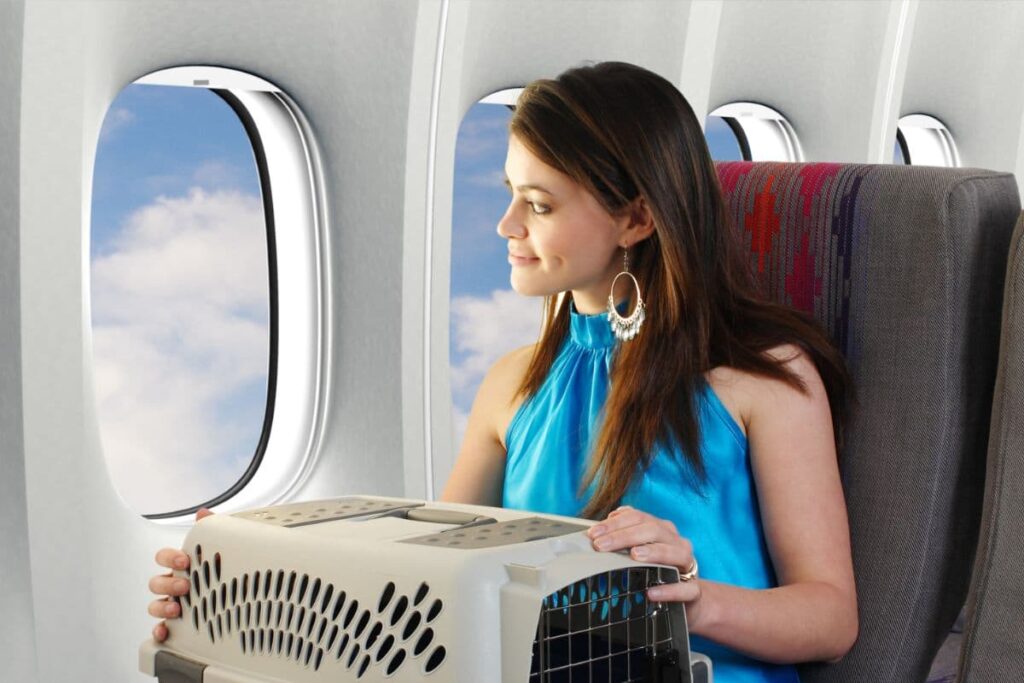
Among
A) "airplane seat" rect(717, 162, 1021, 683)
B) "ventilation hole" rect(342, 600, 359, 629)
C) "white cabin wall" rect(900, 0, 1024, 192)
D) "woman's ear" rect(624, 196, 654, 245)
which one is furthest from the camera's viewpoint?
"white cabin wall" rect(900, 0, 1024, 192)

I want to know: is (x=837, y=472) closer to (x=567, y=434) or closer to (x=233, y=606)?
(x=567, y=434)

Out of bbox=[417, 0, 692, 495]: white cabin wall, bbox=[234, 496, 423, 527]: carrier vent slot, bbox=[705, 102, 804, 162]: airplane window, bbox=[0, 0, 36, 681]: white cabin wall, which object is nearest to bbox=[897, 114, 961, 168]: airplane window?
bbox=[705, 102, 804, 162]: airplane window

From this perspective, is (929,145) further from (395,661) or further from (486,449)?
(395,661)

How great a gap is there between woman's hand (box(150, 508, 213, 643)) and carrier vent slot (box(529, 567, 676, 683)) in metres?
0.50

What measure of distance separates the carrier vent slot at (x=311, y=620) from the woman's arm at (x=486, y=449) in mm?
635

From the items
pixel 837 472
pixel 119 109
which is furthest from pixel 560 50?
pixel 837 472

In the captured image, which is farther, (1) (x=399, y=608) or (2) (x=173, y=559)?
(2) (x=173, y=559)

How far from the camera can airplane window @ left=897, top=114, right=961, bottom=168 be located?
25.8ft

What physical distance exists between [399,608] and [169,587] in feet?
1.33

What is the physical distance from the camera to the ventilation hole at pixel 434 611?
126 cm

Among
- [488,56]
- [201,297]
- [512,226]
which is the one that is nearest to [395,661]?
[512,226]

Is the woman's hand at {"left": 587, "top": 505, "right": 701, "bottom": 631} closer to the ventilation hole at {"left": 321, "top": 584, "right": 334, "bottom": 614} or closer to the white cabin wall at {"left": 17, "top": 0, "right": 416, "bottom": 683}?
the ventilation hole at {"left": 321, "top": 584, "right": 334, "bottom": 614}

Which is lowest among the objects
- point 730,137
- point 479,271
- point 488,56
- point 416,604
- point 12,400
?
point 12,400

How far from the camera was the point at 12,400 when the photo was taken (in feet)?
10.1
